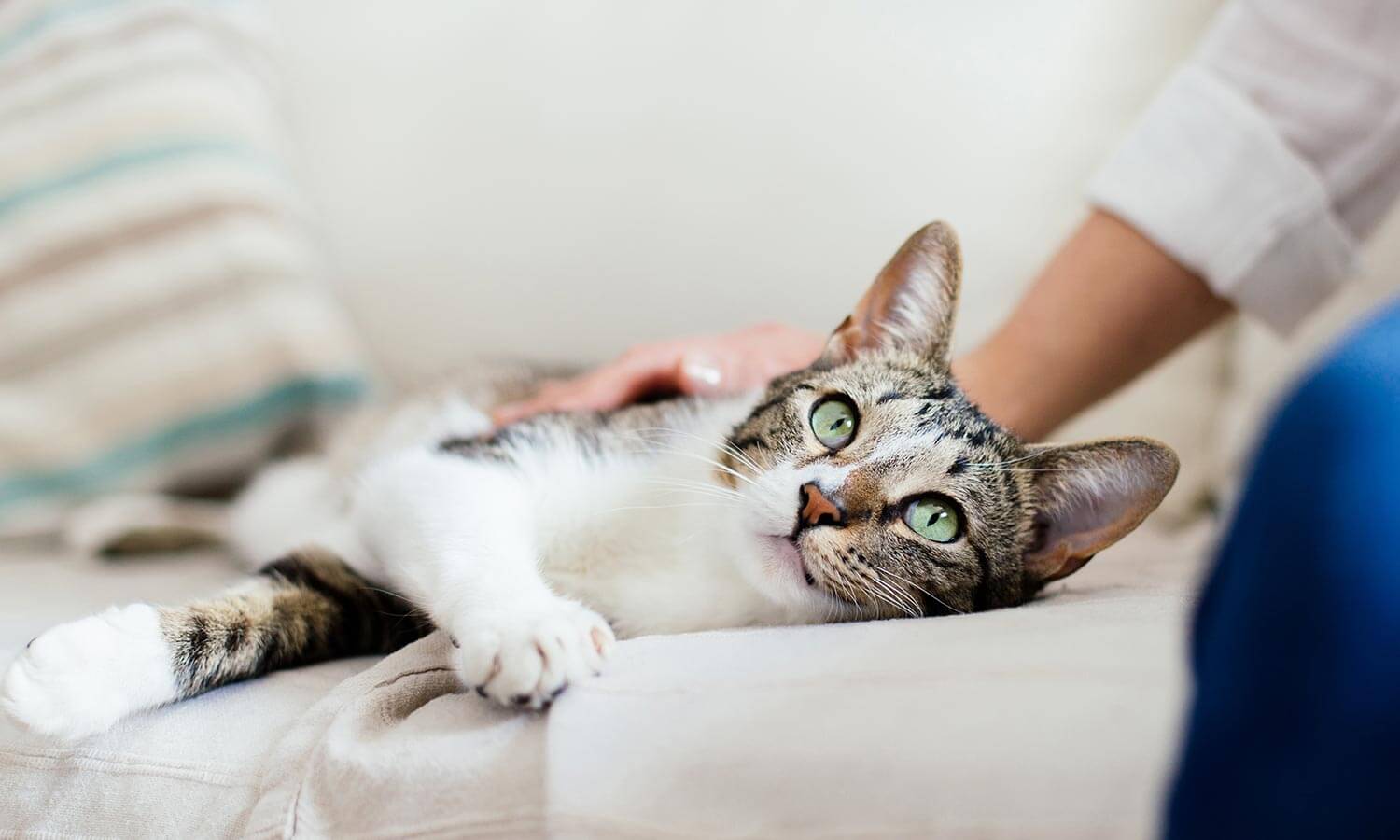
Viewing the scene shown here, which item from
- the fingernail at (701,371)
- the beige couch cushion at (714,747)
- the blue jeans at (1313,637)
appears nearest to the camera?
the blue jeans at (1313,637)

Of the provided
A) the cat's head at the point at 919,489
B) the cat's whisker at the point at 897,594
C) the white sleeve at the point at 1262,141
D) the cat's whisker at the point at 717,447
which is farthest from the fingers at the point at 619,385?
the white sleeve at the point at 1262,141

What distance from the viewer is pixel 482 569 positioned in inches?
34.4

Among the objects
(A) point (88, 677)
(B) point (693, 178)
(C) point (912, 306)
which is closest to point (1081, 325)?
(C) point (912, 306)

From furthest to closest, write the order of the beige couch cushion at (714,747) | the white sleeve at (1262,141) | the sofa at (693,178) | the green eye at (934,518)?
the sofa at (693,178) < the white sleeve at (1262,141) < the green eye at (934,518) < the beige couch cushion at (714,747)

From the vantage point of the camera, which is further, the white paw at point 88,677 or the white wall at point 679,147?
the white wall at point 679,147

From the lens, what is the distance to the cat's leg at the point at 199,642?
765mm

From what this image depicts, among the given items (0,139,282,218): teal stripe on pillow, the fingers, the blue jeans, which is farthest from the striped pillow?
the blue jeans

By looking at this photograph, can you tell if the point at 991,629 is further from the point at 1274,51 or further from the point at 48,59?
the point at 48,59

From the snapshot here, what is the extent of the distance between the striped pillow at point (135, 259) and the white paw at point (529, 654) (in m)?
1.00

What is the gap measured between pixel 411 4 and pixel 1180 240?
128 centimetres

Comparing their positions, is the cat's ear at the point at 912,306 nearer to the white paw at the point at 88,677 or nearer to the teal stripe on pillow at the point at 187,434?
the white paw at the point at 88,677

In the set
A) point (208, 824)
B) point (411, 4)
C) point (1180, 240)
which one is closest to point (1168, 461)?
point (1180, 240)

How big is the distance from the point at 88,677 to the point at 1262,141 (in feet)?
4.69

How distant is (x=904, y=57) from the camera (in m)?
1.49
